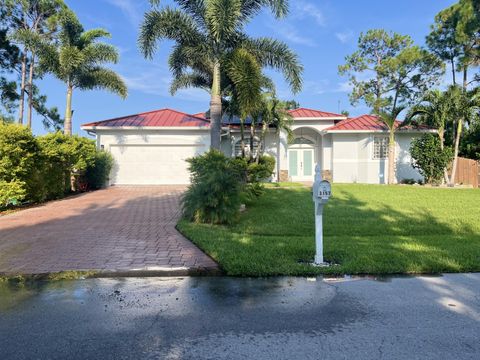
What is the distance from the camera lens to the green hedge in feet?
37.0

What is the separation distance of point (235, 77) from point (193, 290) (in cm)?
982

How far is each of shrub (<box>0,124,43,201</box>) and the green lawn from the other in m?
5.82

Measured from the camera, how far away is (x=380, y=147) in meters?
22.8

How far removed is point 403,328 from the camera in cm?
359

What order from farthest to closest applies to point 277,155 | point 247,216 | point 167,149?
point 277,155
point 167,149
point 247,216

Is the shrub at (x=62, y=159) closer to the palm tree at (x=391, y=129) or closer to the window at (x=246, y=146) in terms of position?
the window at (x=246, y=146)

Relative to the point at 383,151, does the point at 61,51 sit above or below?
above

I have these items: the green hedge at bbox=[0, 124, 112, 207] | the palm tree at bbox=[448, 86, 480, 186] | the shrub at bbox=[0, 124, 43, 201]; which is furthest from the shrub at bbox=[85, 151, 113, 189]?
the palm tree at bbox=[448, 86, 480, 186]

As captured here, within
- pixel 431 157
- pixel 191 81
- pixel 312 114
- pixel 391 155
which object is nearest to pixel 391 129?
pixel 391 155

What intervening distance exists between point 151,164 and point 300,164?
9296 mm

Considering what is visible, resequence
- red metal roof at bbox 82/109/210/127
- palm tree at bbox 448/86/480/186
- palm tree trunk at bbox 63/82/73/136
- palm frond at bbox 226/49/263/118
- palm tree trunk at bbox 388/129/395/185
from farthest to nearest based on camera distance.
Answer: red metal roof at bbox 82/109/210/127 < palm tree trunk at bbox 388/129/395/185 < palm tree trunk at bbox 63/82/73/136 < palm tree at bbox 448/86/480/186 < palm frond at bbox 226/49/263/118

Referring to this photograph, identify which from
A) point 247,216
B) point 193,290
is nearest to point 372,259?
point 193,290

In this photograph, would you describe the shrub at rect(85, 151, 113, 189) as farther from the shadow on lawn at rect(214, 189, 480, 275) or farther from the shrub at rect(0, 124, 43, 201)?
the shadow on lawn at rect(214, 189, 480, 275)

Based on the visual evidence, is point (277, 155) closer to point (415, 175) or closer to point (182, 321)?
point (415, 175)
